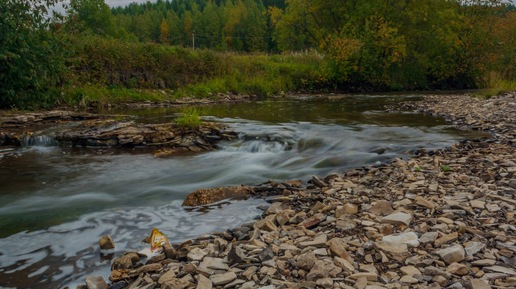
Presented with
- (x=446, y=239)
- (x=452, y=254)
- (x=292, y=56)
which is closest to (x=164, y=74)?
(x=292, y=56)

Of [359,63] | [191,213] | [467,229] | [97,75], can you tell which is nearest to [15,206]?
[191,213]

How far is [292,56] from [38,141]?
24.6 meters

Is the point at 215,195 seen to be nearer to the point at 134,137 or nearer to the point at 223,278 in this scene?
the point at 223,278

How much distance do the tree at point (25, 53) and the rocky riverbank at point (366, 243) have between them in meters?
12.4

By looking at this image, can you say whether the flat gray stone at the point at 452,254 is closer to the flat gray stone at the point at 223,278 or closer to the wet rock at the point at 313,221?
the wet rock at the point at 313,221

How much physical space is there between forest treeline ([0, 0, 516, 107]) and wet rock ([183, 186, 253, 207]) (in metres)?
10.9

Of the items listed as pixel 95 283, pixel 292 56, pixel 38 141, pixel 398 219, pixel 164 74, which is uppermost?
pixel 292 56

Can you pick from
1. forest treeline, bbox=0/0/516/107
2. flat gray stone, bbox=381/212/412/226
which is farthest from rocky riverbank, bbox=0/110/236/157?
flat gray stone, bbox=381/212/412/226

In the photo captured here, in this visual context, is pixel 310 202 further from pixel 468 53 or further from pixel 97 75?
pixel 468 53

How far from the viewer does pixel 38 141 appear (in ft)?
35.3

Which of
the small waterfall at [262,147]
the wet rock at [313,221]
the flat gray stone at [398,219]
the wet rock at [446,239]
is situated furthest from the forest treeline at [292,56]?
the wet rock at [446,239]

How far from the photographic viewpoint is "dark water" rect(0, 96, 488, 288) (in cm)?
462

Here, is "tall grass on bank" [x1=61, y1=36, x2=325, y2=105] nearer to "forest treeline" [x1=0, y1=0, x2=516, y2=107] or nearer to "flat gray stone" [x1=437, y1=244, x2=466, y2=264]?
"forest treeline" [x1=0, y1=0, x2=516, y2=107]

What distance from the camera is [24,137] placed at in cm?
1080
